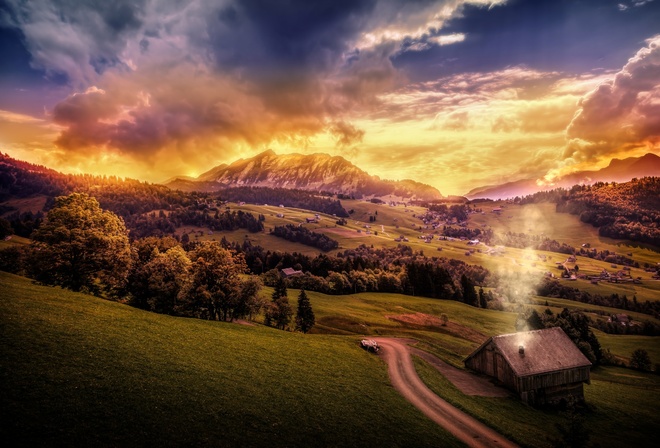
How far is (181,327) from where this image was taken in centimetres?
4425

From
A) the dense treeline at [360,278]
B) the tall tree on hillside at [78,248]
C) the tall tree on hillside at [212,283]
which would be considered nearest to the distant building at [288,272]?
the dense treeline at [360,278]

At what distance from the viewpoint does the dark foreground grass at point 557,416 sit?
124 feet

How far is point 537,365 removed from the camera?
171ft

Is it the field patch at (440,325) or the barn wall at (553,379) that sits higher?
the barn wall at (553,379)

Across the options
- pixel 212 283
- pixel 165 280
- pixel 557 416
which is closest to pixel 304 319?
pixel 212 283

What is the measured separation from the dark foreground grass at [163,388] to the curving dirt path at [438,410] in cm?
214

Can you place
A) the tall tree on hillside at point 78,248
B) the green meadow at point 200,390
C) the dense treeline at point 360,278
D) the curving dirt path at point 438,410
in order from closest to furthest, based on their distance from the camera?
the green meadow at point 200,390 → the curving dirt path at point 438,410 → the tall tree on hillside at point 78,248 → the dense treeline at point 360,278

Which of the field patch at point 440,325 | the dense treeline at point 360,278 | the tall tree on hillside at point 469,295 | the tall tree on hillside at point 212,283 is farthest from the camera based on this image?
the tall tree on hillside at point 469,295

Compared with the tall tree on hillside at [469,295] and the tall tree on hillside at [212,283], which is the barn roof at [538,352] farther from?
the tall tree on hillside at [469,295]

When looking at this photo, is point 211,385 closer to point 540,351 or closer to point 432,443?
point 432,443

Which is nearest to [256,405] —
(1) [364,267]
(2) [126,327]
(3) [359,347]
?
(2) [126,327]

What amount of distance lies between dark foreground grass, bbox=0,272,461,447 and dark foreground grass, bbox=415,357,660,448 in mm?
Result: 9053

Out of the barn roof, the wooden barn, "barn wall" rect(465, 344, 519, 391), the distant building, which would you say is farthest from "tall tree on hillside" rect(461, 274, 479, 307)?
"barn wall" rect(465, 344, 519, 391)

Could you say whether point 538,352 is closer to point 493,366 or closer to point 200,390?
point 493,366
